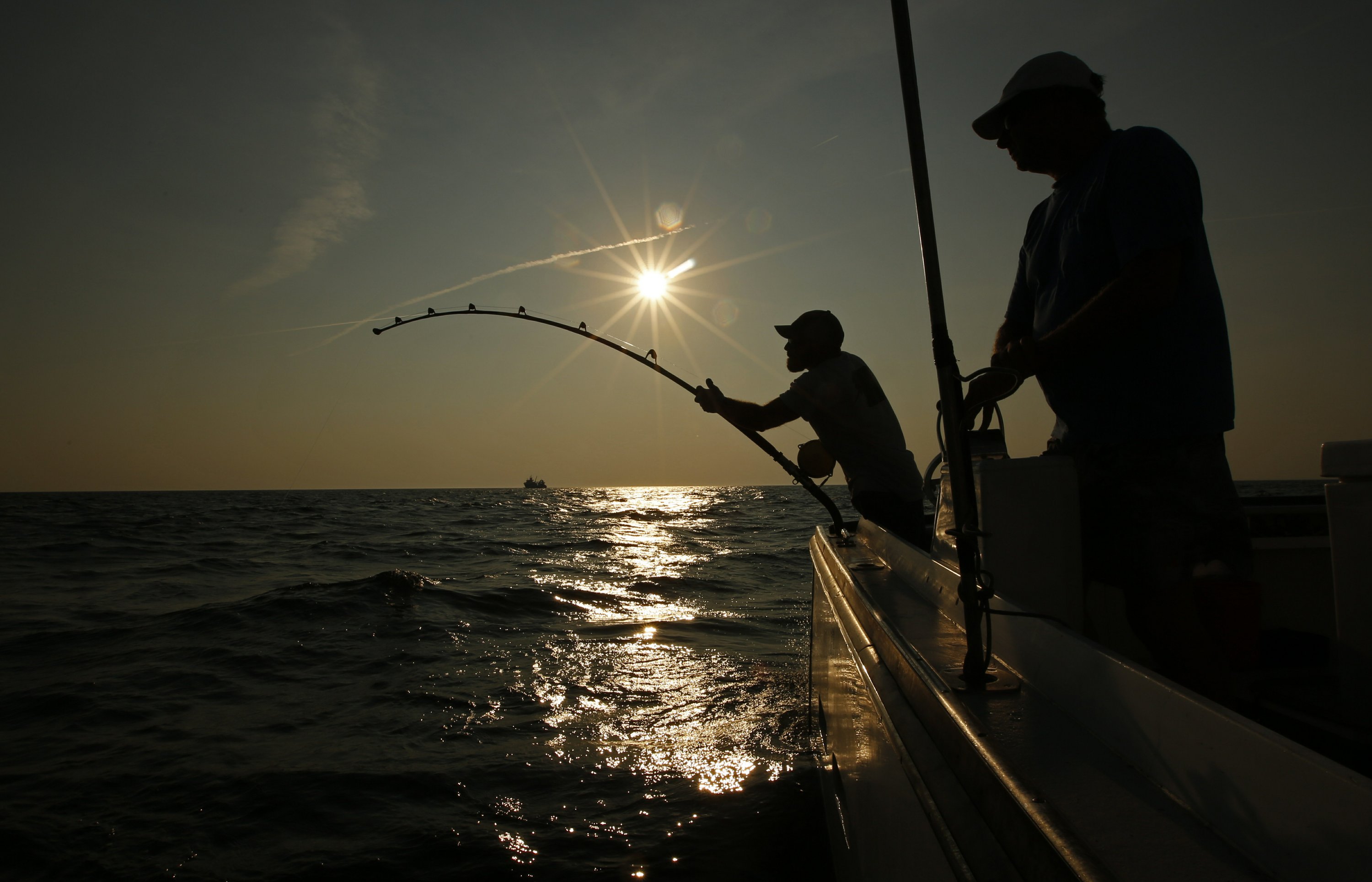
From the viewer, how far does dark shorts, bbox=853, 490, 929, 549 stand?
346 cm

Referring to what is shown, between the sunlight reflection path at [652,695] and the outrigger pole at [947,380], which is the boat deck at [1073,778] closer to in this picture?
the outrigger pole at [947,380]

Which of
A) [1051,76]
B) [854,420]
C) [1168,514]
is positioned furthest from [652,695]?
[1051,76]

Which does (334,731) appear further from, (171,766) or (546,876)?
(546,876)

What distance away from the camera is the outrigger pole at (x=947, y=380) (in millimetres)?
1204

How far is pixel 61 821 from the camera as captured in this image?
121 inches

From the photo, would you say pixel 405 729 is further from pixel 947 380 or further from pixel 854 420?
pixel 947 380

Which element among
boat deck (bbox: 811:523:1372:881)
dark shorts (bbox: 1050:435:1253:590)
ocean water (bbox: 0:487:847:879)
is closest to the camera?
boat deck (bbox: 811:523:1372:881)

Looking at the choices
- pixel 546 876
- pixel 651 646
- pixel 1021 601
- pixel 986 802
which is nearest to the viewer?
pixel 986 802

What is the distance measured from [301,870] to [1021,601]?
8.79ft

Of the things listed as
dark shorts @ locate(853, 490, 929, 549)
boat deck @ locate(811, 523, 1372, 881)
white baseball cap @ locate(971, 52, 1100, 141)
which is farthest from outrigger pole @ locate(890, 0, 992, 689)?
dark shorts @ locate(853, 490, 929, 549)

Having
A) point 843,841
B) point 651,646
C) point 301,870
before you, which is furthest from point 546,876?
point 651,646

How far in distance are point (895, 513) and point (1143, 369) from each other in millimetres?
1979

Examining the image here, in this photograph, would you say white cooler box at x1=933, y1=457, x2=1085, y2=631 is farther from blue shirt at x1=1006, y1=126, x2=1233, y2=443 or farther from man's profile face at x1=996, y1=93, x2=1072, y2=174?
man's profile face at x1=996, y1=93, x2=1072, y2=174

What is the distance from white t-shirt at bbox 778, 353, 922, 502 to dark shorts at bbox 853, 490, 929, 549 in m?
0.03
